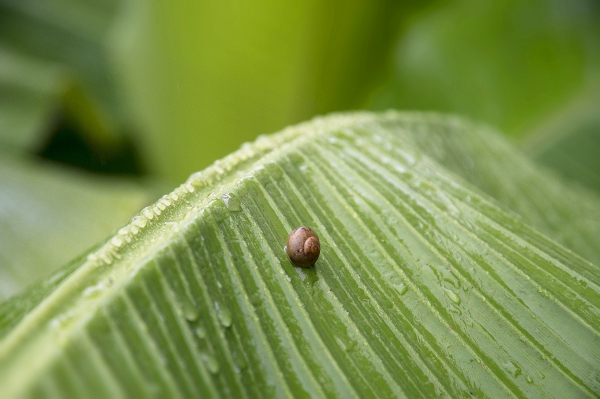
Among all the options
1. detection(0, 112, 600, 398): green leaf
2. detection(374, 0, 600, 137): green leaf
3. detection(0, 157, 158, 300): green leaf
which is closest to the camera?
detection(0, 112, 600, 398): green leaf

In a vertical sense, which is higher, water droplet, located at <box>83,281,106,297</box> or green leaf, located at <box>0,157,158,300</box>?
green leaf, located at <box>0,157,158,300</box>

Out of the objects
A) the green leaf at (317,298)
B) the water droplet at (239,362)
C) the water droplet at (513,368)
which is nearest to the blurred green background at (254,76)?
the green leaf at (317,298)

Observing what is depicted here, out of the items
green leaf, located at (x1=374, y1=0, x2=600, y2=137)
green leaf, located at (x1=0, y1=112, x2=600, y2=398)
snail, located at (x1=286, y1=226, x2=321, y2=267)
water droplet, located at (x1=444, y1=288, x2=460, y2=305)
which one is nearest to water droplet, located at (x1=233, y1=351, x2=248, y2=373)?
green leaf, located at (x1=0, y1=112, x2=600, y2=398)

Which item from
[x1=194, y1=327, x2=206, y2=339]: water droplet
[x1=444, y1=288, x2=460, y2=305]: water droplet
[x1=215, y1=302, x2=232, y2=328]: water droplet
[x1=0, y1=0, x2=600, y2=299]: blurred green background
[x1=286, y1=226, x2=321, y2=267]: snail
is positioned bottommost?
[x1=444, y1=288, x2=460, y2=305]: water droplet

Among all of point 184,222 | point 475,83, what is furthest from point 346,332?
point 475,83

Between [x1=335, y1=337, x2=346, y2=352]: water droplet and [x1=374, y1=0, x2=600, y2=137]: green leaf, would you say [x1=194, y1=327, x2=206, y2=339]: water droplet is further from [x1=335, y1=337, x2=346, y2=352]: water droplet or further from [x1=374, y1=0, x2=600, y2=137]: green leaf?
[x1=374, y1=0, x2=600, y2=137]: green leaf

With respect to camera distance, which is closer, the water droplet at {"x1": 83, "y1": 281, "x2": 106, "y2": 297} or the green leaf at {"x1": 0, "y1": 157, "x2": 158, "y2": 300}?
the water droplet at {"x1": 83, "y1": 281, "x2": 106, "y2": 297}

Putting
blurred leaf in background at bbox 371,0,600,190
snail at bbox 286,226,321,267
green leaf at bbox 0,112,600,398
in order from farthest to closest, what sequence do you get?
blurred leaf in background at bbox 371,0,600,190 < snail at bbox 286,226,321,267 < green leaf at bbox 0,112,600,398

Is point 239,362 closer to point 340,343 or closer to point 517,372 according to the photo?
point 340,343
